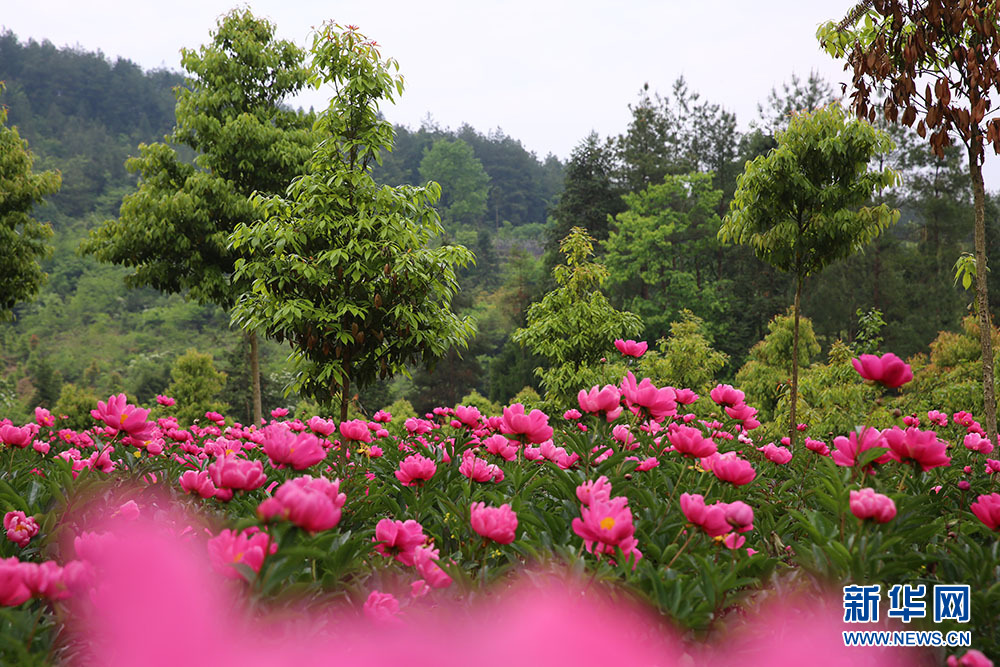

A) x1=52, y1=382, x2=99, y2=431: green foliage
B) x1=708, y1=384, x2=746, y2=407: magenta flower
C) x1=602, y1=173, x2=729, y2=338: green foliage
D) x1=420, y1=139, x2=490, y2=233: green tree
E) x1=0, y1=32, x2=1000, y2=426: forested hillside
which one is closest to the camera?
x1=708, y1=384, x2=746, y2=407: magenta flower

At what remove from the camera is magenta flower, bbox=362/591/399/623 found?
1063mm

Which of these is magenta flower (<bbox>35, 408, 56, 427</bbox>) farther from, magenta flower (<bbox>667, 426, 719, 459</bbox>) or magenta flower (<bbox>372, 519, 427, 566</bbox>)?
magenta flower (<bbox>667, 426, 719, 459</bbox>)

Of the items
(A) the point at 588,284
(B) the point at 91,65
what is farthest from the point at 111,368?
(B) the point at 91,65

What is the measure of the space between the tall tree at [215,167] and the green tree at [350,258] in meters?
4.50

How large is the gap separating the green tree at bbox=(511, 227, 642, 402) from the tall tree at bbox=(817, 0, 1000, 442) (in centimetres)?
690

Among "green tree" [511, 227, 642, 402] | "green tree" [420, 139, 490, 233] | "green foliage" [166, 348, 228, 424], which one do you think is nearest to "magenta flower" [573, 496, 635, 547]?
"green tree" [511, 227, 642, 402]

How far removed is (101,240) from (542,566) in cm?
1079

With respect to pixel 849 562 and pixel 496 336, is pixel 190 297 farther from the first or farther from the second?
pixel 496 336

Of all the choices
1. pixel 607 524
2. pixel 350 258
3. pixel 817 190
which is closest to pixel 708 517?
pixel 607 524

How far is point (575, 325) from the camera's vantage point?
12164 millimetres

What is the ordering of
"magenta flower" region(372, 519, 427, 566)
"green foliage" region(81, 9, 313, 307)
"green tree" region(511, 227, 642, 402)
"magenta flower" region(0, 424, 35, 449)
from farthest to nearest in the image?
1. "green tree" region(511, 227, 642, 402)
2. "green foliage" region(81, 9, 313, 307)
3. "magenta flower" region(0, 424, 35, 449)
4. "magenta flower" region(372, 519, 427, 566)

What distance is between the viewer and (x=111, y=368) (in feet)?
94.5

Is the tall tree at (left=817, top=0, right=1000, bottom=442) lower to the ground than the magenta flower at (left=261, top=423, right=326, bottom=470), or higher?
higher

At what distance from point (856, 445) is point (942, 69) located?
501 cm
